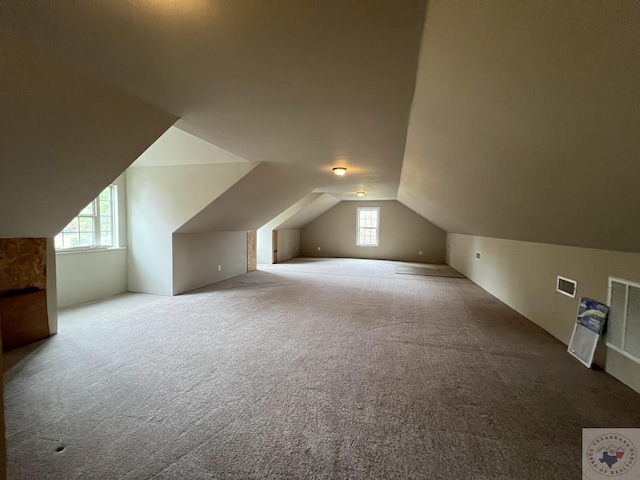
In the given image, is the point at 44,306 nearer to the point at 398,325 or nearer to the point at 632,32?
the point at 398,325

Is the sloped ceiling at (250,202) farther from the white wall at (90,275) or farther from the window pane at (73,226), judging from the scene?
the window pane at (73,226)

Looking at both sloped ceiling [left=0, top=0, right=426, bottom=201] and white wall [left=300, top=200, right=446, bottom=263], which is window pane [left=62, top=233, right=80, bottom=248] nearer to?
sloped ceiling [left=0, top=0, right=426, bottom=201]

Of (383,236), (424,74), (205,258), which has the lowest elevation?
(205,258)

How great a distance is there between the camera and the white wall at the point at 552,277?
8.57ft

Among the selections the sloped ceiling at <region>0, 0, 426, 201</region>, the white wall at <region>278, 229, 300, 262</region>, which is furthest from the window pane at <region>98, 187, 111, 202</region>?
the white wall at <region>278, 229, 300, 262</region>

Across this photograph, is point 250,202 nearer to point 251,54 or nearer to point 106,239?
point 106,239

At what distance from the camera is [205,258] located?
614cm

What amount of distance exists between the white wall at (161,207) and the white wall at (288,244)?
16.7 ft

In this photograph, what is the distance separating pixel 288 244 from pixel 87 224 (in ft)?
21.8

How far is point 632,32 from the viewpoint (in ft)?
3.28

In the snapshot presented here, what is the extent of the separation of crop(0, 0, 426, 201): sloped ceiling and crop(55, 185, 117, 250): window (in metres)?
3.07

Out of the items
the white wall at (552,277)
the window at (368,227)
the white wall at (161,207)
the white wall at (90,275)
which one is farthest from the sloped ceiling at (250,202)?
the window at (368,227)

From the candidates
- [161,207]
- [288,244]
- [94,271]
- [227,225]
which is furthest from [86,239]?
[288,244]

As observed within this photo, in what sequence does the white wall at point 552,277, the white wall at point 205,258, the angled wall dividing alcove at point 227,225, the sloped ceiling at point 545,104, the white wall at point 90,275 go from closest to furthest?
the sloped ceiling at point 545,104 < the white wall at point 552,277 < the white wall at point 90,275 < the angled wall dividing alcove at point 227,225 < the white wall at point 205,258
